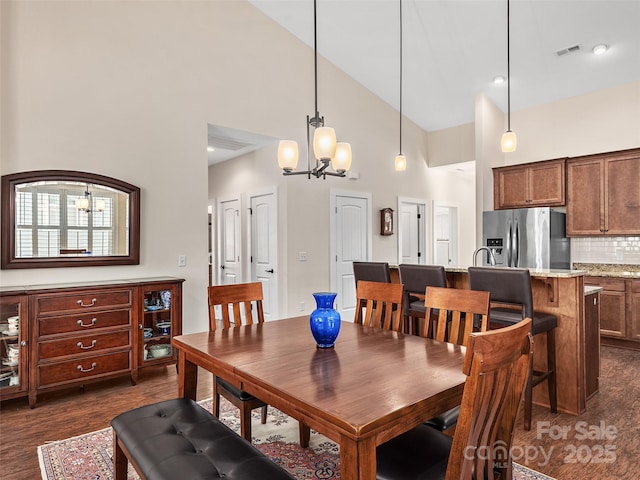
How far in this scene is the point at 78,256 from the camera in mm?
3562

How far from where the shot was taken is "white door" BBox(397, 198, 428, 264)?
6.75 metres

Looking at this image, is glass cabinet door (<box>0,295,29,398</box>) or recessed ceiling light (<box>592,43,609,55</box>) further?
recessed ceiling light (<box>592,43,609,55</box>)

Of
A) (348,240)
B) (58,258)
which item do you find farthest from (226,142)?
(58,258)

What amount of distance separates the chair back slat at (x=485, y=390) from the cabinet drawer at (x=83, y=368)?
10.3 feet

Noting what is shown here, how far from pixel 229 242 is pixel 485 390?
18.7 feet

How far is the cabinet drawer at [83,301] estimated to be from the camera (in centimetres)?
308

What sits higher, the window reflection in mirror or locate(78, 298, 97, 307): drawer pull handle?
the window reflection in mirror

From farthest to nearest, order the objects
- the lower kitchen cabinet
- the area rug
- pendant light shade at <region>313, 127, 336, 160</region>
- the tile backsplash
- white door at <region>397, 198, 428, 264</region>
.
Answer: white door at <region>397, 198, 428, 264</region>, the tile backsplash, the lower kitchen cabinet, pendant light shade at <region>313, 127, 336, 160</region>, the area rug

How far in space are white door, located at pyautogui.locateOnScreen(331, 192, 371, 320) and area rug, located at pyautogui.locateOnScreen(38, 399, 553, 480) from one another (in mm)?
3057

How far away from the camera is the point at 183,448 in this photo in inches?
59.5

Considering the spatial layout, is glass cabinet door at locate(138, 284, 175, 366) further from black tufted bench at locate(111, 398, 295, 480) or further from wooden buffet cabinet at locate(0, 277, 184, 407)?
black tufted bench at locate(111, 398, 295, 480)

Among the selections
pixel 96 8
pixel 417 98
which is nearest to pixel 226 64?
pixel 96 8

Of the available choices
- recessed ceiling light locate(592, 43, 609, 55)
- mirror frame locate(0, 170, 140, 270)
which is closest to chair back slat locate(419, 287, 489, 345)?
mirror frame locate(0, 170, 140, 270)

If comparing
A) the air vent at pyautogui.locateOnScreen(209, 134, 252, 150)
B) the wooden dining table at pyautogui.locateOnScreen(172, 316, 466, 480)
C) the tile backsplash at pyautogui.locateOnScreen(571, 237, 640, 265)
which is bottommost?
the wooden dining table at pyautogui.locateOnScreen(172, 316, 466, 480)
